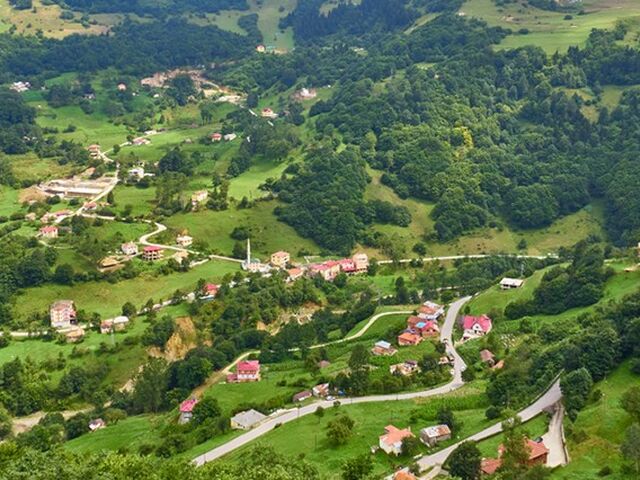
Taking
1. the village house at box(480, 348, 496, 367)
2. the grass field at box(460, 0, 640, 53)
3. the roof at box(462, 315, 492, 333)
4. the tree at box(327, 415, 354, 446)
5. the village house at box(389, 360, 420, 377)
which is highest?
the grass field at box(460, 0, 640, 53)

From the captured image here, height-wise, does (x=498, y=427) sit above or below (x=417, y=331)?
above

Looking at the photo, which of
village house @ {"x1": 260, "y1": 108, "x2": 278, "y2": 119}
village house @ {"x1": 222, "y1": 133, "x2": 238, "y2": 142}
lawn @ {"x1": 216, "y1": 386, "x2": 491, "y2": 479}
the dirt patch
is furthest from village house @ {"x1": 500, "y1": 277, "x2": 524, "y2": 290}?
village house @ {"x1": 260, "y1": 108, "x2": 278, "y2": 119}

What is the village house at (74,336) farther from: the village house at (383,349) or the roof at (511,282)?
the roof at (511,282)

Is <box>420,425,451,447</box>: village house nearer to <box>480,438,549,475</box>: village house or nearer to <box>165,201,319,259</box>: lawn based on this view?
<box>480,438,549,475</box>: village house

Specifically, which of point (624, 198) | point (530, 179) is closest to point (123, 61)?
point (530, 179)

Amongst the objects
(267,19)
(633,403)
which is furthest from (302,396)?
(267,19)

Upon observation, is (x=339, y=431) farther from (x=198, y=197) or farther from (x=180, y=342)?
A: (x=198, y=197)

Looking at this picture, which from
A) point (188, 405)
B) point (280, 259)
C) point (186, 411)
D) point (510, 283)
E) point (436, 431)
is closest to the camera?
point (436, 431)
